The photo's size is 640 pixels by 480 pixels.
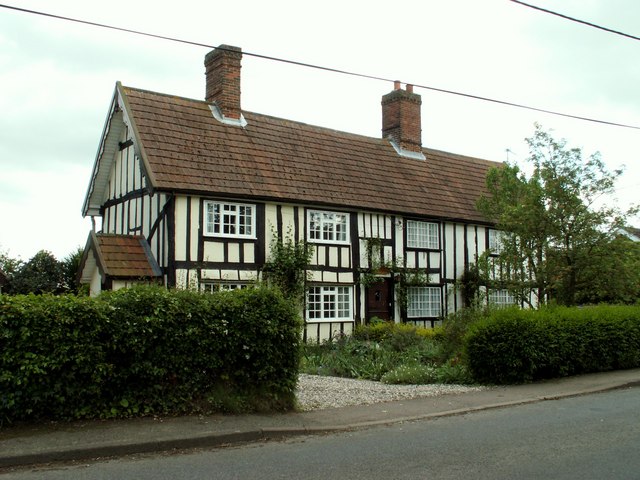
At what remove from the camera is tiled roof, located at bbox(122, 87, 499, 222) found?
19.0m

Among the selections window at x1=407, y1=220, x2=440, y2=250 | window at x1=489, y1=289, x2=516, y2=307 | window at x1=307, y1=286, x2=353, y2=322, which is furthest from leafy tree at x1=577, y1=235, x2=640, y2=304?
window at x1=489, y1=289, x2=516, y2=307

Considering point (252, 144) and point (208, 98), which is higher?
point (208, 98)

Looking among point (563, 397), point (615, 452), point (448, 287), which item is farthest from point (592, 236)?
point (615, 452)

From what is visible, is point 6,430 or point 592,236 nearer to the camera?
point 6,430

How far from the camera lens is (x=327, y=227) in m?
21.2

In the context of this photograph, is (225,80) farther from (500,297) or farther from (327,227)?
(500,297)

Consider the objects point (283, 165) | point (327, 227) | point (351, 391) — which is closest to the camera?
point (351, 391)

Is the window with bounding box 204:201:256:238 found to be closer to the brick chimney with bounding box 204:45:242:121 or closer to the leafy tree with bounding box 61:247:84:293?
the brick chimney with bounding box 204:45:242:121

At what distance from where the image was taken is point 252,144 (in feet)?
70.2

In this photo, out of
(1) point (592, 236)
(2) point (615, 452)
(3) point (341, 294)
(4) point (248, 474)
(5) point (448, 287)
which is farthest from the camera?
(5) point (448, 287)

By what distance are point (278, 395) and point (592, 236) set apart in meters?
10.6

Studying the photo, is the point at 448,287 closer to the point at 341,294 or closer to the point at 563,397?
the point at 341,294

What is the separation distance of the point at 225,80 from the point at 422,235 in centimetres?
877

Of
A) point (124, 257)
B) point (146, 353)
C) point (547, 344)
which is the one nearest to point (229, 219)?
point (124, 257)
